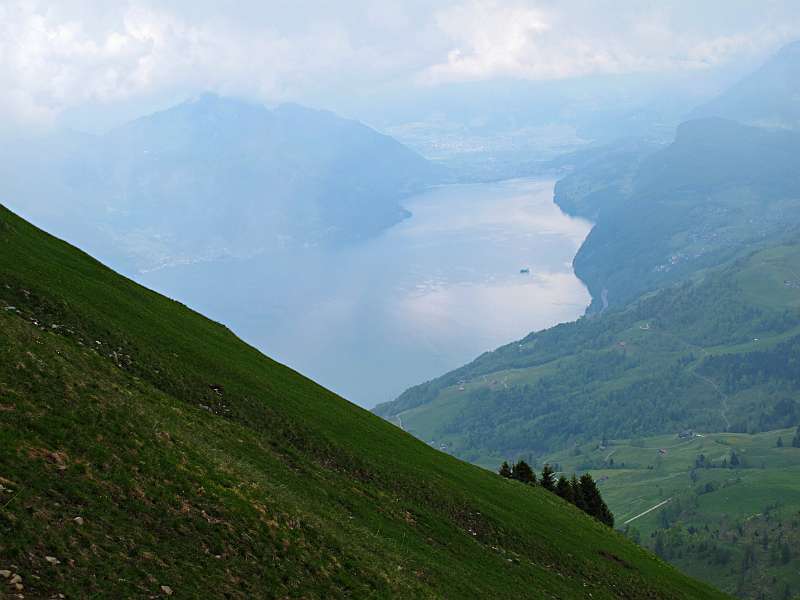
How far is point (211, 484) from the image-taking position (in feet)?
81.3

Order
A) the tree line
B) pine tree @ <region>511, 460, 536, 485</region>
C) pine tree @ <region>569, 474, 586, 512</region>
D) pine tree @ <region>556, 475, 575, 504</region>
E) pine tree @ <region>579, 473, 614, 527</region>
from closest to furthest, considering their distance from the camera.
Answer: pine tree @ <region>511, 460, 536, 485</region> < the tree line < pine tree @ <region>556, 475, 575, 504</region> < pine tree @ <region>569, 474, 586, 512</region> < pine tree @ <region>579, 473, 614, 527</region>

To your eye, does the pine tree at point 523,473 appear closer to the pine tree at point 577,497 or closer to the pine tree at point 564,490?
the pine tree at point 564,490

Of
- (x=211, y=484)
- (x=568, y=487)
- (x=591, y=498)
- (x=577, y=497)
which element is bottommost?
(x=211, y=484)

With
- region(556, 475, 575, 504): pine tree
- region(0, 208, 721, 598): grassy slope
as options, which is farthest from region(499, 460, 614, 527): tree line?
region(0, 208, 721, 598): grassy slope

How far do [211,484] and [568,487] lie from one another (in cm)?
5591

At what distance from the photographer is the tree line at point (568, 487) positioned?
7288 cm

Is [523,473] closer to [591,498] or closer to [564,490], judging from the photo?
[564,490]

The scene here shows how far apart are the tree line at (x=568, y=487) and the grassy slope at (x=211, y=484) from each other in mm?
15002

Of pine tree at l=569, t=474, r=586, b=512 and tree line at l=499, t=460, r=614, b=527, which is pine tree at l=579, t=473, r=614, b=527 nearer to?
tree line at l=499, t=460, r=614, b=527

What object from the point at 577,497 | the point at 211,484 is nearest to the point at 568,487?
the point at 577,497

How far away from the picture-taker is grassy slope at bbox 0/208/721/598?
19609mm

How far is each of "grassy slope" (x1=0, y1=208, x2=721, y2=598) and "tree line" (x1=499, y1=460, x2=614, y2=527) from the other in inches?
591

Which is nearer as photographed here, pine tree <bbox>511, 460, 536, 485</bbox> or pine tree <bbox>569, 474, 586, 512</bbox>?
pine tree <bbox>511, 460, 536, 485</bbox>

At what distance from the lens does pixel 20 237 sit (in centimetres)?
4769
